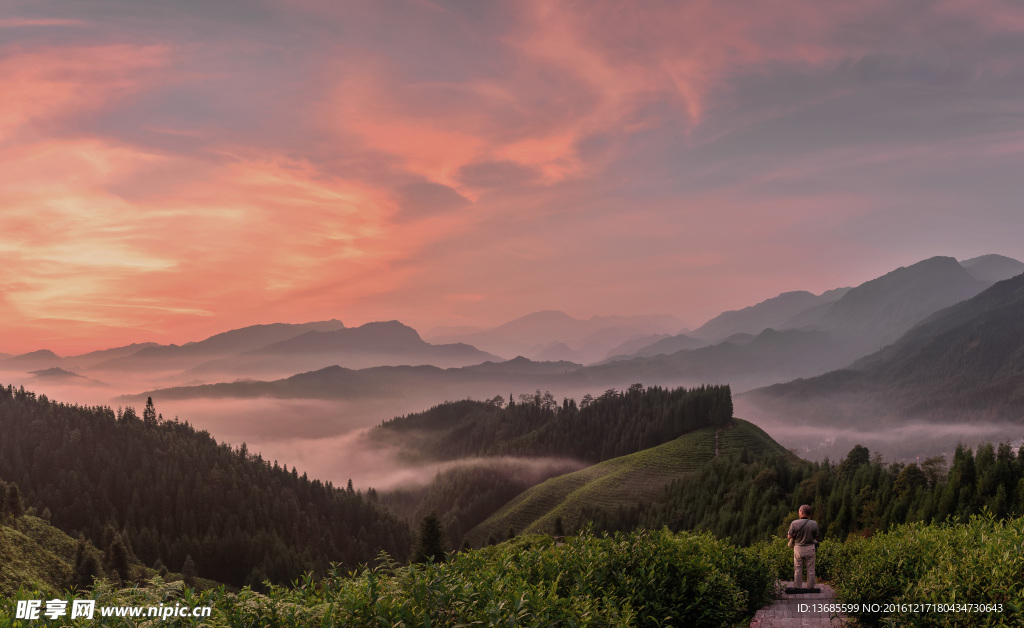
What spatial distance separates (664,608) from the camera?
13086mm

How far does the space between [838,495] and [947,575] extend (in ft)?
344

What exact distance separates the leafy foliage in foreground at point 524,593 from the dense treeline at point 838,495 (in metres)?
26.8

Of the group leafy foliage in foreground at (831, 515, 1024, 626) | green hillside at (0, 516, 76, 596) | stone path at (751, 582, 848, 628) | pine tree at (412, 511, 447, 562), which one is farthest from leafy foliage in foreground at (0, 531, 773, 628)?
green hillside at (0, 516, 76, 596)

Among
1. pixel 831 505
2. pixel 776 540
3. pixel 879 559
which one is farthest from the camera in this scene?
pixel 831 505

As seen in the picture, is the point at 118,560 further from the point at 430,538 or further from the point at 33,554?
the point at 430,538

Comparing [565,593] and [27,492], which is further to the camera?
[27,492]

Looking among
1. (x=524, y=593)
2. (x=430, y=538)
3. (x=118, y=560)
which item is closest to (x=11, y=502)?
(x=118, y=560)

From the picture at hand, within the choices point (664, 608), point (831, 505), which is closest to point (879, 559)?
point (664, 608)

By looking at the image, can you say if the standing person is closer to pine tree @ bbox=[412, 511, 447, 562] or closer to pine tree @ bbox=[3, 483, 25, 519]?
pine tree @ bbox=[412, 511, 447, 562]

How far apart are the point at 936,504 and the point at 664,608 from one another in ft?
284

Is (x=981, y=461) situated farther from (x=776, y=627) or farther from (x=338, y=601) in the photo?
(x=338, y=601)

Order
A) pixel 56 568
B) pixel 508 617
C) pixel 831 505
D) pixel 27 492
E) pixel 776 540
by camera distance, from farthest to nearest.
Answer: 1. pixel 27 492
2. pixel 56 568
3. pixel 831 505
4. pixel 776 540
5. pixel 508 617

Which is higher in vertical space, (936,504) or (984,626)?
(984,626)

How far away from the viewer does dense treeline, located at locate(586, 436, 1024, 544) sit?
68938 mm
